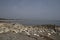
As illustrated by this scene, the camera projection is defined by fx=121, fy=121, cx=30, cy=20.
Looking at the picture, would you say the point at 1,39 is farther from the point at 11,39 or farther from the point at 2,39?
the point at 11,39

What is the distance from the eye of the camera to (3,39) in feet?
39.3

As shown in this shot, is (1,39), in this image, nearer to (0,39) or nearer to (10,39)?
(0,39)

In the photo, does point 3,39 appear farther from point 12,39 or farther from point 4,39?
point 12,39

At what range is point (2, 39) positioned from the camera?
12.0 metres

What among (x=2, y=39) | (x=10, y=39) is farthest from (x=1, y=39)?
(x=10, y=39)

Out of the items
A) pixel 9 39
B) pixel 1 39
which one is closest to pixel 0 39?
pixel 1 39

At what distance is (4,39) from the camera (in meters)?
11.9

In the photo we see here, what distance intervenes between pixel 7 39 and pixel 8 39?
10cm

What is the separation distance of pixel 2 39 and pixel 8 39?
0.60 metres

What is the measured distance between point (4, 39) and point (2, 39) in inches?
8.7

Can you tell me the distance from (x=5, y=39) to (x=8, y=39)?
0.96 feet

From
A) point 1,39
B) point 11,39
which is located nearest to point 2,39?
point 1,39

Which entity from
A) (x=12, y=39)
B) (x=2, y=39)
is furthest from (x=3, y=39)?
(x=12, y=39)

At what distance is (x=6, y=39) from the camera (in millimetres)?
11922
